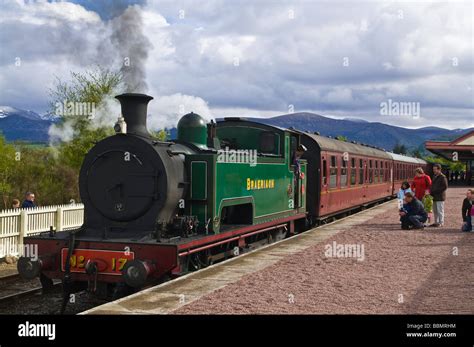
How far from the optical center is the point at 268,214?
10.8 metres

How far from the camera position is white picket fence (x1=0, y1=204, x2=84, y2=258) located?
11898 mm

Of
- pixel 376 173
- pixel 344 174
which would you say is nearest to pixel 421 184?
pixel 344 174

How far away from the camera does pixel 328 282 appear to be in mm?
8008

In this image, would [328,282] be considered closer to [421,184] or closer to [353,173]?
[421,184]

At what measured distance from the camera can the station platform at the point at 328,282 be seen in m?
6.45

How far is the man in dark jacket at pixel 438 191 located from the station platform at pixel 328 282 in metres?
2.53

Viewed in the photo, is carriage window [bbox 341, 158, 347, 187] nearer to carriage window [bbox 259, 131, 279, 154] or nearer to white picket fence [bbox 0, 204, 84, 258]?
carriage window [bbox 259, 131, 279, 154]

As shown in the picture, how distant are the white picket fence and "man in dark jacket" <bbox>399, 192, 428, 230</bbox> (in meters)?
9.39

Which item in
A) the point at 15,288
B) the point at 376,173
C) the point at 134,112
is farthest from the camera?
the point at 376,173

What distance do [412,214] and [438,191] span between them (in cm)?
99

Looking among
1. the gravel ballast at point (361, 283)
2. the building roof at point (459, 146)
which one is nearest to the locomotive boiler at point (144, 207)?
the gravel ballast at point (361, 283)

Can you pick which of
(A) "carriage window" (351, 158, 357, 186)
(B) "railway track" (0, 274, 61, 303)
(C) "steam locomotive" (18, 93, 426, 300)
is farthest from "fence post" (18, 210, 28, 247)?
(A) "carriage window" (351, 158, 357, 186)
